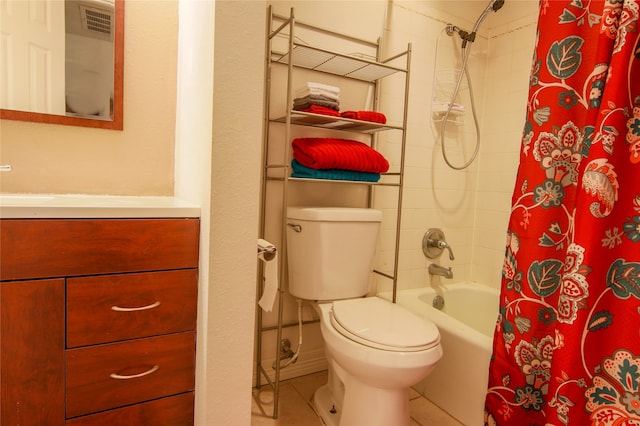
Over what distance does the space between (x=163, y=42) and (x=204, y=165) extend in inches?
31.0

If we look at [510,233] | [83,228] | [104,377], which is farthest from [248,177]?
[510,233]

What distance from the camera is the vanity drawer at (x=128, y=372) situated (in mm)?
1013

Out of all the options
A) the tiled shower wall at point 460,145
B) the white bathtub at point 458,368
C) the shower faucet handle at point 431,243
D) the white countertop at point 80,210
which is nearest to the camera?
the white countertop at point 80,210

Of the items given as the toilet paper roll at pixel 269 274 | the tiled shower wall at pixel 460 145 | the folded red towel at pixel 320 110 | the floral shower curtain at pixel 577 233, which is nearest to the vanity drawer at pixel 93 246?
the toilet paper roll at pixel 269 274

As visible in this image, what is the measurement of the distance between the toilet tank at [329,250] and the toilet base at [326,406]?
0.45 m

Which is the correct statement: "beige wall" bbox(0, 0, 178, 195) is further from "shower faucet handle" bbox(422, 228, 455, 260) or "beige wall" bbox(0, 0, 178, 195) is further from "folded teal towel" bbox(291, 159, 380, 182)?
"shower faucet handle" bbox(422, 228, 455, 260)

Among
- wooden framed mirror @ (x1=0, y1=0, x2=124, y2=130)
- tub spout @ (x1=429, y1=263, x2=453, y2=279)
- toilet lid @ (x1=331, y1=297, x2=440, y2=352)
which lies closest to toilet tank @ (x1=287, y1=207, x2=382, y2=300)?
toilet lid @ (x1=331, y1=297, x2=440, y2=352)

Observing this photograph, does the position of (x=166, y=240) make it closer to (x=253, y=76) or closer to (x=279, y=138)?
(x=253, y=76)

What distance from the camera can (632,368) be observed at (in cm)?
101

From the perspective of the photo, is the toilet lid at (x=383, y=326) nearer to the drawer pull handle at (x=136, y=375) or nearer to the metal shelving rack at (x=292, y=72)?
the metal shelving rack at (x=292, y=72)

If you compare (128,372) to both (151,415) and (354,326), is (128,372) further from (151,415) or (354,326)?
(354,326)

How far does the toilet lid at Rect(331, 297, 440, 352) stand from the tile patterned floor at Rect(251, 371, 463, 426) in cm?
49

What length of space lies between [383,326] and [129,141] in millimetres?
1215

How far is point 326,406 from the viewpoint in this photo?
1.67 metres
